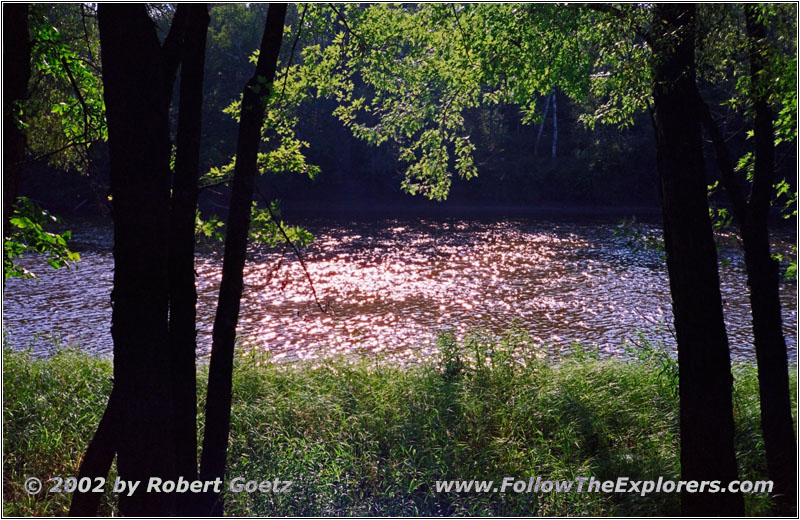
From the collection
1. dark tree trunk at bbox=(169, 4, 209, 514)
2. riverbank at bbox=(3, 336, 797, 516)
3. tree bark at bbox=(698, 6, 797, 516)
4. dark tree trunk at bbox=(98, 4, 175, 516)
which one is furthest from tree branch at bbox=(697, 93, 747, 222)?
dark tree trunk at bbox=(98, 4, 175, 516)

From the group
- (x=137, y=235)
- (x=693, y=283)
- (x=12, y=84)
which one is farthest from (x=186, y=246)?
(x=693, y=283)

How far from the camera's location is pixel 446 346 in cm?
938

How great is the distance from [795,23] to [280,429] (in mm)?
6125

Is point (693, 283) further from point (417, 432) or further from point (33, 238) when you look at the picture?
point (33, 238)

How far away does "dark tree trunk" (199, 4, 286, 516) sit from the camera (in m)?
4.68

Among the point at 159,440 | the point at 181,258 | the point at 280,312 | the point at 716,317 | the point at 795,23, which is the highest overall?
the point at 795,23

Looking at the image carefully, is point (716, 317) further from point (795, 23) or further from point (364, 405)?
point (364, 405)

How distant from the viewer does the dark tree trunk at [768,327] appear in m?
5.70

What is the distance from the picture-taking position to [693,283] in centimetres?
477

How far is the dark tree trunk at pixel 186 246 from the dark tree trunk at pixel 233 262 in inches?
7.0

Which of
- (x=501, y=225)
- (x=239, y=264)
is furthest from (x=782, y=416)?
(x=501, y=225)

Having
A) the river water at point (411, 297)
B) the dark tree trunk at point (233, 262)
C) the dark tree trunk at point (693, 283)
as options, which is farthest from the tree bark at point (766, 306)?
the dark tree trunk at point (233, 262)

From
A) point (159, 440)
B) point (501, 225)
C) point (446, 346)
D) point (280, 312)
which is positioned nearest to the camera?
point (159, 440)

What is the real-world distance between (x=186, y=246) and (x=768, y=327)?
16.4ft
